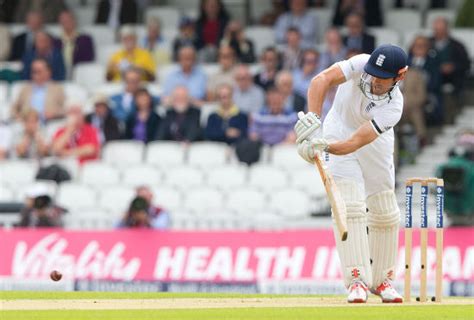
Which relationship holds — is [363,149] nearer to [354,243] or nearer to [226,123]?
[354,243]

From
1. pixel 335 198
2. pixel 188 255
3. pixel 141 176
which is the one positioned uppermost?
pixel 335 198

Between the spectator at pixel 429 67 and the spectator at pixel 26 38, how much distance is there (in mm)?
5230

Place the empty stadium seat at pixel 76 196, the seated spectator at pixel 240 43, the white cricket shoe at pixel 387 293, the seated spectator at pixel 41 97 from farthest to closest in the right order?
1. the seated spectator at pixel 240 43
2. the seated spectator at pixel 41 97
3. the empty stadium seat at pixel 76 196
4. the white cricket shoe at pixel 387 293

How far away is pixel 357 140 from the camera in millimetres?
9758

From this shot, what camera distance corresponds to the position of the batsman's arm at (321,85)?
32.7 feet

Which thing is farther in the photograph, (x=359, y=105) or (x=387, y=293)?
(x=387, y=293)

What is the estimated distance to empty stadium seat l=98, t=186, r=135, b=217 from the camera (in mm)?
16453

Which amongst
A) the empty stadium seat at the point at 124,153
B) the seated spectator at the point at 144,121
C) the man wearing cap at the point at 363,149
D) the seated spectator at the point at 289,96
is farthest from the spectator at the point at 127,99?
the man wearing cap at the point at 363,149

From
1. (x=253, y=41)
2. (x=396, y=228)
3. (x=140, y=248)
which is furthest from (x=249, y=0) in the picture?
(x=396, y=228)

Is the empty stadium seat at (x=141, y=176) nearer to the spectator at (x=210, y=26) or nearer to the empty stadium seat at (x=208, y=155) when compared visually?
the empty stadium seat at (x=208, y=155)

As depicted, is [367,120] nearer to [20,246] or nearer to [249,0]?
[20,246]

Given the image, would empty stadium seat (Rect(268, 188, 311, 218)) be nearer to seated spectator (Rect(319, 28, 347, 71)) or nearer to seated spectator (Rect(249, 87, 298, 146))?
seated spectator (Rect(249, 87, 298, 146))

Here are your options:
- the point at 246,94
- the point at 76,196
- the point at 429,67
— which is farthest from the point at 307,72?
the point at 76,196

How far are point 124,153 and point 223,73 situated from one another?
66.2 inches
